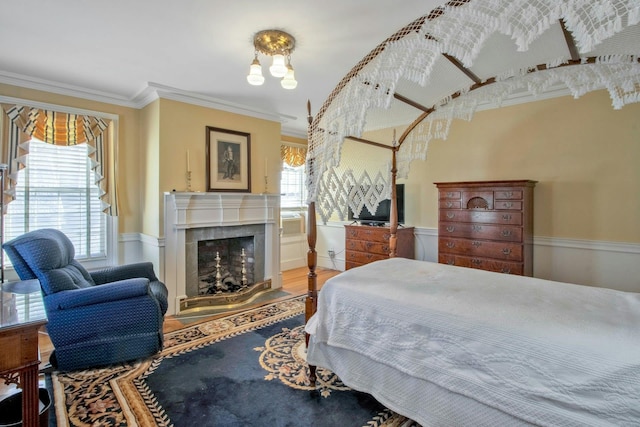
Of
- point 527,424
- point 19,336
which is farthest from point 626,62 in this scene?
point 19,336

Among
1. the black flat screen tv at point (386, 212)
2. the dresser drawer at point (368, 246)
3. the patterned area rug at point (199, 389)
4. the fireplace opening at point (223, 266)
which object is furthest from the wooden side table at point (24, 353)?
the black flat screen tv at point (386, 212)

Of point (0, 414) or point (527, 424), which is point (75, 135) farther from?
point (527, 424)

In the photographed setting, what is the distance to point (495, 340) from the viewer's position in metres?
1.46

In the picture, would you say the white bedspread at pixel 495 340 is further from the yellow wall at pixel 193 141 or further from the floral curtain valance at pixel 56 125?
the floral curtain valance at pixel 56 125

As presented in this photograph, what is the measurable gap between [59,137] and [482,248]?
465 centimetres

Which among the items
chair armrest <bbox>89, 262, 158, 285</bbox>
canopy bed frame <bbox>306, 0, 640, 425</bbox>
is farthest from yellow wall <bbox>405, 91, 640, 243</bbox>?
chair armrest <bbox>89, 262, 158, 285</bbox>

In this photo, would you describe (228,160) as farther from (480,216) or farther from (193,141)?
(480,216)

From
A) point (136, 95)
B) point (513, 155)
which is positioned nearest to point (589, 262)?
point (513, 155)

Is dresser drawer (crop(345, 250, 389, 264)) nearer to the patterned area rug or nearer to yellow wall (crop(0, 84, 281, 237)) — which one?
the patterned area rug

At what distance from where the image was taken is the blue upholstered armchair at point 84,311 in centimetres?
241

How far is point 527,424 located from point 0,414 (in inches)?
99.5

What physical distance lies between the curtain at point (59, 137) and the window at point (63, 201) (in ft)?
0.35

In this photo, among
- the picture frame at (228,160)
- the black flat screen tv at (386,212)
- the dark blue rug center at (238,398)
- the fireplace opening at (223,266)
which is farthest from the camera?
the black flat screen tv at (386,212)

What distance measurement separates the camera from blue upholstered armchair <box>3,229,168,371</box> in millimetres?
2406
